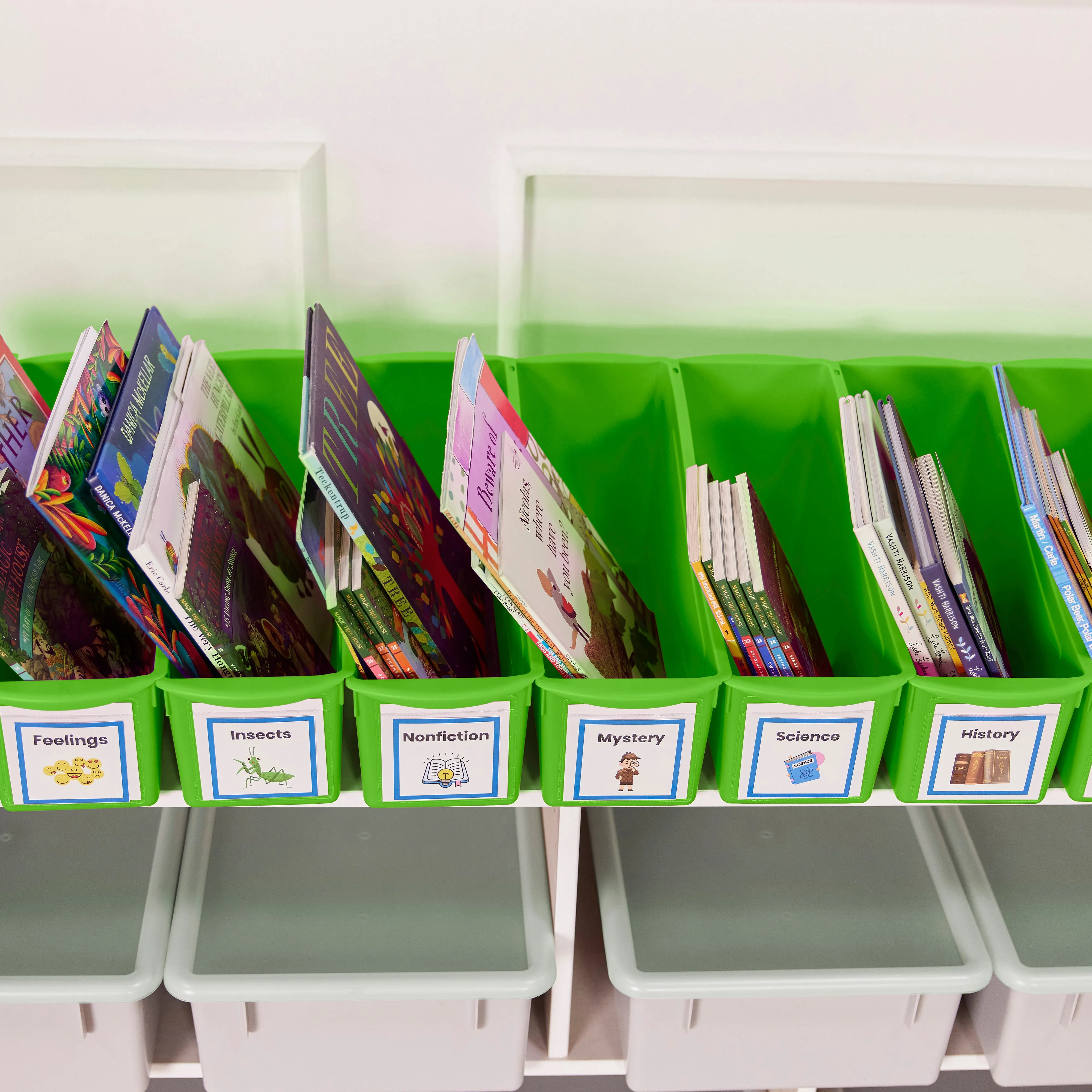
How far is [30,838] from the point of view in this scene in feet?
4.66

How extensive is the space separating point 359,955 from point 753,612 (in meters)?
0.60

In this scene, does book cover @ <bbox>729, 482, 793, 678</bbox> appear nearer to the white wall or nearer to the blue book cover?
the white wall

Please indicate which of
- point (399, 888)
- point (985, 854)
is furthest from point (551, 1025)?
point (985, 854)

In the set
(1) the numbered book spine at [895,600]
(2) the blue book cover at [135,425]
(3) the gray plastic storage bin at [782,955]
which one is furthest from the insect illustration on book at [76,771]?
(1) the numbered book spine at [895,600]

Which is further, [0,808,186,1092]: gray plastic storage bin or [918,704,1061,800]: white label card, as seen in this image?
[0,808,186,1092]: gray plastic storage bin

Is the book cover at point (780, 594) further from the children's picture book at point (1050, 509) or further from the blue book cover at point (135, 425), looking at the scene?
the blue book cover at point (135, 425)

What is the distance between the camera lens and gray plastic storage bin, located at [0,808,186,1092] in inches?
48.1

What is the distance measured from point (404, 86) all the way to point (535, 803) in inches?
31.2

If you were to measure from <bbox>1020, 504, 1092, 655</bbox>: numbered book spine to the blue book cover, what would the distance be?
2.67 ft

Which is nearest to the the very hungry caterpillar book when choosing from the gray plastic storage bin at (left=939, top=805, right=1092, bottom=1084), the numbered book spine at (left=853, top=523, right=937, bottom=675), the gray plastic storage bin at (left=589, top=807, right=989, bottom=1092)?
the gray plastic storage bin at (left=589, top=807, right=989, bottom=1092)

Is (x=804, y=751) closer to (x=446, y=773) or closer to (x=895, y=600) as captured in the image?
(x=895, y=600)

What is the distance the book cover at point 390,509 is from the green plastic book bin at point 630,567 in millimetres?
130

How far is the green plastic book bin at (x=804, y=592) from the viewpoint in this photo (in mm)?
1065

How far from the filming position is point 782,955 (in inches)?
51.4
